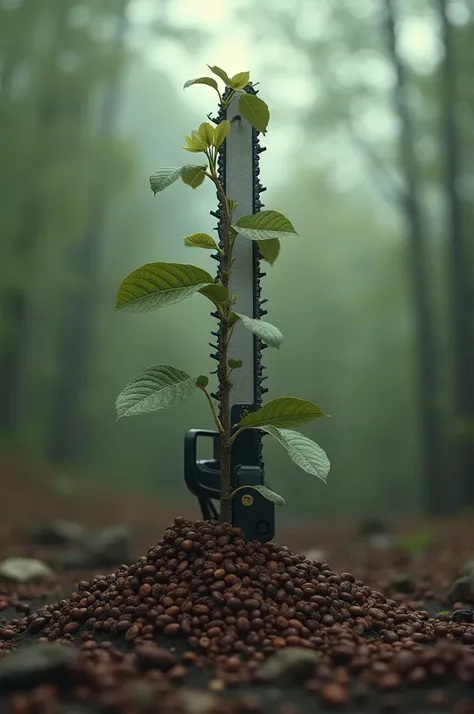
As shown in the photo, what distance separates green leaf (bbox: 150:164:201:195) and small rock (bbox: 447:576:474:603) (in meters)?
2.35

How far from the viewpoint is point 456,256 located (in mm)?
8586

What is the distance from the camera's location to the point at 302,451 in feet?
8.36

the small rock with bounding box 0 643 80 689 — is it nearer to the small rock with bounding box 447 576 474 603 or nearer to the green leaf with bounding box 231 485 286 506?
the green leaf with bounding box 231 485 286 506

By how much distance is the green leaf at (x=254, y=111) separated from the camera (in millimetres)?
2773

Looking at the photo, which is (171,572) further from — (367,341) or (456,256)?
(367,341)

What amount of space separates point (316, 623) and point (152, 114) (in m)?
16.1

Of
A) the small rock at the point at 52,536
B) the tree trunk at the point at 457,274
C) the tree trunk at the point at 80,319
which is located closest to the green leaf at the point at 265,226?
the small rock at the point at 52,536

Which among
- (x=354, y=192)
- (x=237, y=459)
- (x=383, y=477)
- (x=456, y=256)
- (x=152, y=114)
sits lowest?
(x=237, y=459)

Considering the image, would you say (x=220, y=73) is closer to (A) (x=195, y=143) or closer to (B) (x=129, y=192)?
(A) (x=195, y=143)

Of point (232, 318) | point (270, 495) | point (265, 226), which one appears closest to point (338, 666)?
point (270, 495)

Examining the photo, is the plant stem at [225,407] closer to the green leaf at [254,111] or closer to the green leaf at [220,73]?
the green leaf at [254,111]

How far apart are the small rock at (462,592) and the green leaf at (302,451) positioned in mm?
1433

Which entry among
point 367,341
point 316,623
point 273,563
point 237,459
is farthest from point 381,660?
point 367,341

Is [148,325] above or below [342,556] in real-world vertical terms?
above
